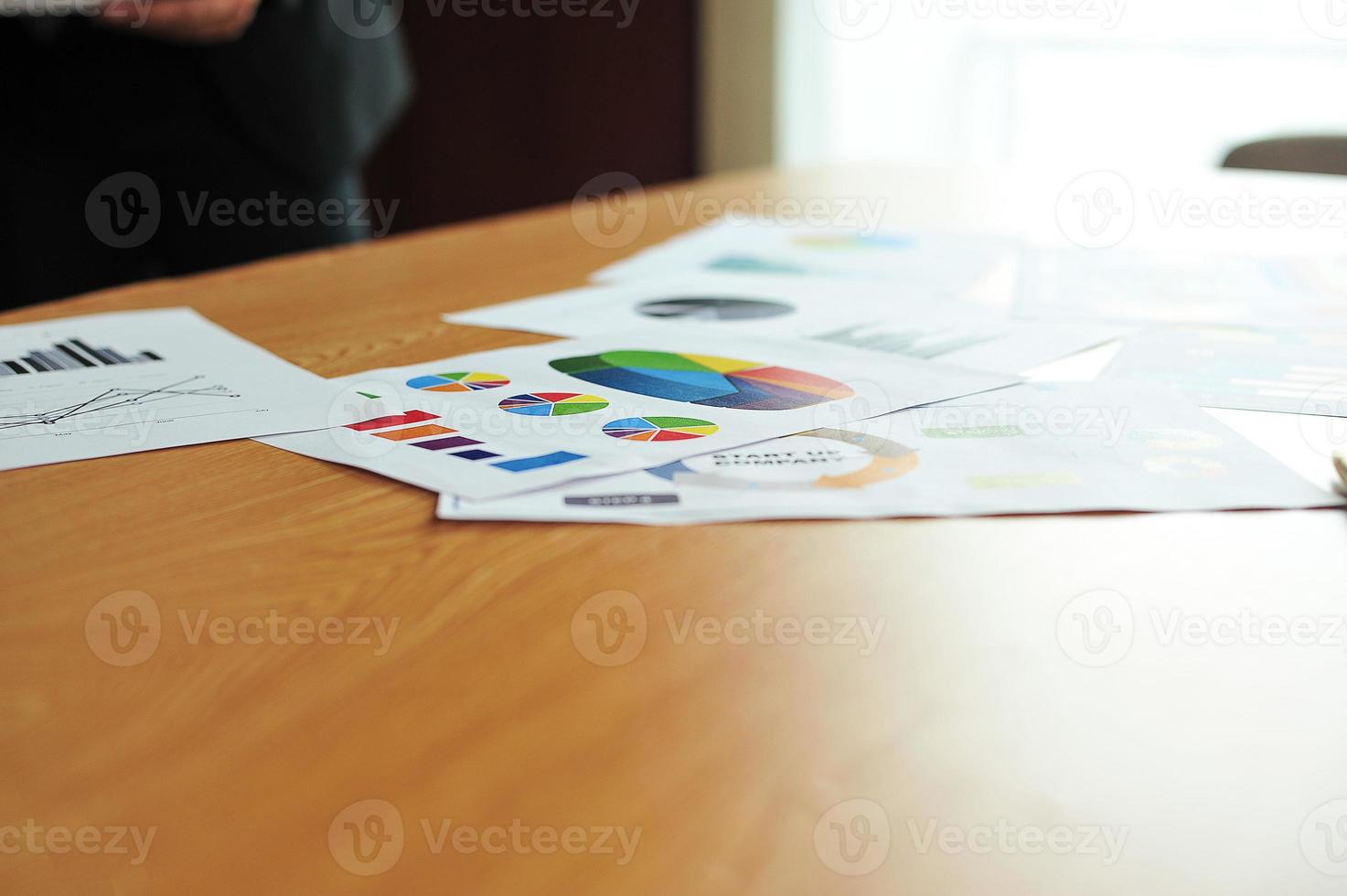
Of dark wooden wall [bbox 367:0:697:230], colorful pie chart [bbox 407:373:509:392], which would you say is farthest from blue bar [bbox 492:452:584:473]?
dark wooden wall [bbox 367:0:697:230]

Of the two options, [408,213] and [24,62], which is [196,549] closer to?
[24,62]

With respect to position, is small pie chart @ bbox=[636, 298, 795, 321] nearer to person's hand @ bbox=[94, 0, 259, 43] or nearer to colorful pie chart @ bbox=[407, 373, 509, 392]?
colorful pie chart @ bbox=[407, 373, 509, 392]

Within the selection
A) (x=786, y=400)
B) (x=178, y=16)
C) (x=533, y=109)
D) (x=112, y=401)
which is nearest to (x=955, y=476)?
(x=786, y=400)

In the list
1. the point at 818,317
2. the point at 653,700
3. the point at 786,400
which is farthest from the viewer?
the point at 818,317

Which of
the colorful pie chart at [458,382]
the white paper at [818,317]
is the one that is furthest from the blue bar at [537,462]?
the white paper at [818,317]

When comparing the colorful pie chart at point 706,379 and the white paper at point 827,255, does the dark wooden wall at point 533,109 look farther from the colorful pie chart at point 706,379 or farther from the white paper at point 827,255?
the colorful pie chart at point 706,379

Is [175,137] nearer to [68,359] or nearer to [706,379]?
[68,359]

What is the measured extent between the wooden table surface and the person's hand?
1.16 m

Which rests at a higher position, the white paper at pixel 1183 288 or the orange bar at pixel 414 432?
the white paper at pixel 1183 288

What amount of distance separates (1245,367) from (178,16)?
1352 mm

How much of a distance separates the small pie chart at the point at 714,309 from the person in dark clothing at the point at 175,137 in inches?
39.6

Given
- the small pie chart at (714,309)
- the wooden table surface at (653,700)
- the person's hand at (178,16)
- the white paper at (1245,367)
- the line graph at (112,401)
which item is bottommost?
the wooden table surface at (653,700)

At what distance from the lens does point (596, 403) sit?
62cm

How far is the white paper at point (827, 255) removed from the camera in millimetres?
957
